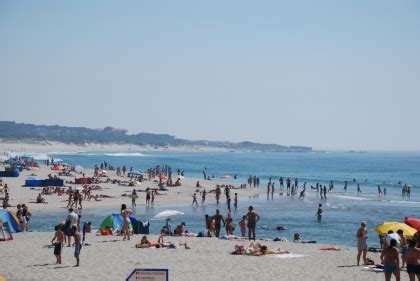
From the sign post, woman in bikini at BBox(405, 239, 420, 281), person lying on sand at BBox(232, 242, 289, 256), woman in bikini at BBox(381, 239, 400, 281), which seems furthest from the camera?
person lying on sand at BBox(232, 242, 289, 256)

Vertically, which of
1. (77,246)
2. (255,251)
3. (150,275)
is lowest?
(255,251)

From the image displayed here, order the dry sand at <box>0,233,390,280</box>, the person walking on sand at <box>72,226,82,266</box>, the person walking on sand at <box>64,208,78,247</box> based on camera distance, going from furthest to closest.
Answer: the person walking on sand at <box>64,208,78,247</box> < the person walking on sand at <box>72,226,82,266</box> < the dry sand at <box>0,233,390,280</box>

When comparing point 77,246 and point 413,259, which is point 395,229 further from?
point 77,246

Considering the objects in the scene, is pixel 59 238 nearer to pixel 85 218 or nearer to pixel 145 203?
pixel 85 218

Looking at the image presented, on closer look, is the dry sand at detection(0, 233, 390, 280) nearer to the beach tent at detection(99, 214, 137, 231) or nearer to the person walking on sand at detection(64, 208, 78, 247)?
the person walking on sand at detection(64, 208, 78, 247)

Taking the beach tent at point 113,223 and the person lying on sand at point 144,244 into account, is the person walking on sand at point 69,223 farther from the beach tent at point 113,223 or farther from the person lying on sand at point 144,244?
the beach tent at point 113,223

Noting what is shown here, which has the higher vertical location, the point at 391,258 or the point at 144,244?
the point at 391,258

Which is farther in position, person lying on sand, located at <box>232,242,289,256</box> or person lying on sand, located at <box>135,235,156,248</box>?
person lying on sand, located at <box>135,235,156,248</box>

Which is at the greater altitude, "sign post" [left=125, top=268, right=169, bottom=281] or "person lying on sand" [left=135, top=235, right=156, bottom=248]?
"sign post" [left=125, top=268, right=169, bottom=281]

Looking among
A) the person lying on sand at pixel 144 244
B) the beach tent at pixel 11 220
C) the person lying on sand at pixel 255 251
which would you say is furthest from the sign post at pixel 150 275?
the beach tent at pixel 11 220

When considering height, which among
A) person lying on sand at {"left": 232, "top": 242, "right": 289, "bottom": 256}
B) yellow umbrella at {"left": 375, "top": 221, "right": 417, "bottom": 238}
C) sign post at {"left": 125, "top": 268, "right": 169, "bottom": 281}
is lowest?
person lying on sand at {"left": 232, "top": 242, "right": 289, "bottom": 256}

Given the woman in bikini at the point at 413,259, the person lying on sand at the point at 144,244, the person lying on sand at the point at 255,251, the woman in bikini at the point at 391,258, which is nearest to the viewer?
the woman in bikini at the point at 413,259

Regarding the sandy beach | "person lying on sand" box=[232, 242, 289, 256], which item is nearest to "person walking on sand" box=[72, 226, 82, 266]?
the sandy beach

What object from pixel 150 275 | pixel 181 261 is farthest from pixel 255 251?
pixel 150 275
